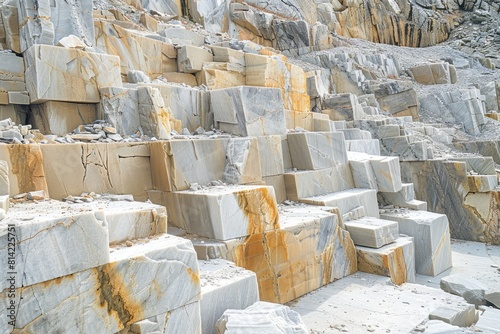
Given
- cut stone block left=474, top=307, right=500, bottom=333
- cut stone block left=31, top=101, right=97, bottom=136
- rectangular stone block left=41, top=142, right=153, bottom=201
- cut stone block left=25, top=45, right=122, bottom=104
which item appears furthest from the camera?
cut stone block left=31, top=101, right=97, bottom=136

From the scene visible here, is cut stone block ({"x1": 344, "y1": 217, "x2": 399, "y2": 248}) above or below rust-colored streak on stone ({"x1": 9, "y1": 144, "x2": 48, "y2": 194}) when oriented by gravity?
below

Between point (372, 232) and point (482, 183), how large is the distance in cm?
461

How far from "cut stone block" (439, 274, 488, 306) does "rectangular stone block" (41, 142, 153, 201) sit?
13.6 ft

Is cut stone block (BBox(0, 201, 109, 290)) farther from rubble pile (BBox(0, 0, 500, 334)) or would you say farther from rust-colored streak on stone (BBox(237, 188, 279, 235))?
rust-colored streak on stone (BBox(237, 188, 279, 235))

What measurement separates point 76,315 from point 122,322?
0.34 meters

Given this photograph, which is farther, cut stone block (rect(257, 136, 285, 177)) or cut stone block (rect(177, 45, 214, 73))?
cut stone block (rect(177, 45, 214, 73))

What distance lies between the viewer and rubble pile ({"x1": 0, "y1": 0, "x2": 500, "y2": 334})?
263cm

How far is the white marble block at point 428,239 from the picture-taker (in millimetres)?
6621

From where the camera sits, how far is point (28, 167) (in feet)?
12.4

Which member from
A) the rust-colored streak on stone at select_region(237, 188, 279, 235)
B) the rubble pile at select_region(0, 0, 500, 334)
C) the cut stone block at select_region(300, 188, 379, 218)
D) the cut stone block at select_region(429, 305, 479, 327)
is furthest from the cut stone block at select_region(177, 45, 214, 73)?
the cut stone block at select_region(429, 305, 479, 327)

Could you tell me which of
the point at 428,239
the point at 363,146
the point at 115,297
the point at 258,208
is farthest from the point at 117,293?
the point at 363,146

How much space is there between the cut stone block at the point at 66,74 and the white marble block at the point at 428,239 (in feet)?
16.8

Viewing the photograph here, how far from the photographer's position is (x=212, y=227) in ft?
14.2

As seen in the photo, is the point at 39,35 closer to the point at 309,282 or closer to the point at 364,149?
the point at 309,282
